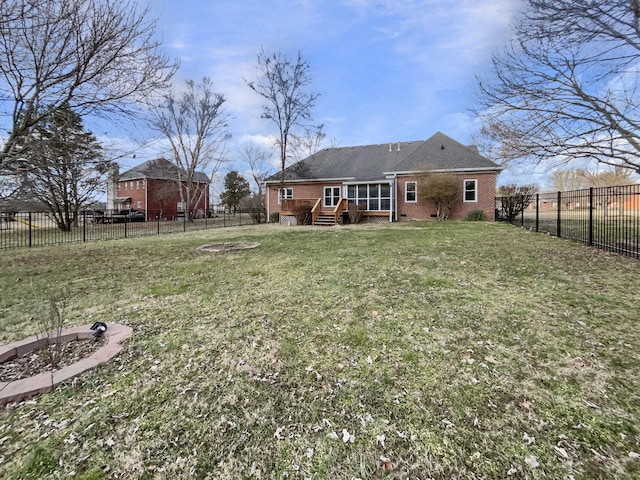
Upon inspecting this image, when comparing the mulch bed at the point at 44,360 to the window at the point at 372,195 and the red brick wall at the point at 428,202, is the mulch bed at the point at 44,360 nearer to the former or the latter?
the window at the point at 372,195

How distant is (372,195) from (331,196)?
9.89ft

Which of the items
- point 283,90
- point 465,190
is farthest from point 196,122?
point 465,190

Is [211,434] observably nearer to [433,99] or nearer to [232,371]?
[232,371]

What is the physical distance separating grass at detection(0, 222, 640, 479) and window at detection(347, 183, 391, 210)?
14693 millimetres

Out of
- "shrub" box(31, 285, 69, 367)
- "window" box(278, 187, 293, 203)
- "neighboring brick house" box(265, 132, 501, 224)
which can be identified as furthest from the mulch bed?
"window" box(278, 187, 293, 203)

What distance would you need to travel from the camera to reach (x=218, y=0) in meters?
7.83

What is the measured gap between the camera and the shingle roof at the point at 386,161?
1808 cm

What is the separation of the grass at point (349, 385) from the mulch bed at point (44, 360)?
1.36 ft

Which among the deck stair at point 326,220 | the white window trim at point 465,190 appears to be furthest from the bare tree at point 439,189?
the deck stair at point 326,220

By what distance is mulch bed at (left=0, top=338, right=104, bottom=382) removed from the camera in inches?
103

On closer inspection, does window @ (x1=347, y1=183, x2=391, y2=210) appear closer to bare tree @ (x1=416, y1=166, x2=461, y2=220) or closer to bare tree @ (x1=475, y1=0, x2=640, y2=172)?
bare tree @ (x1=416, y1=166, x2=461, y2=220)

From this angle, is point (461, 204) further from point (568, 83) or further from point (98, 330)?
point (98, 330)

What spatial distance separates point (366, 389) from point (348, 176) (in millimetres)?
19130

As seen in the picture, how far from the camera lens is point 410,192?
19078mm
